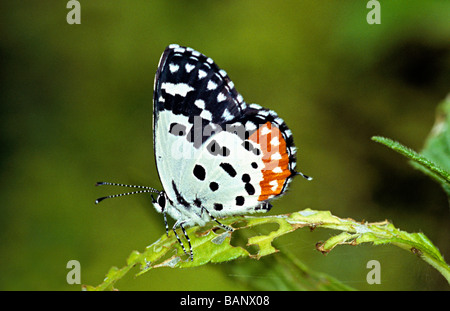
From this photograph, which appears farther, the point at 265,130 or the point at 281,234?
the point at 265,130

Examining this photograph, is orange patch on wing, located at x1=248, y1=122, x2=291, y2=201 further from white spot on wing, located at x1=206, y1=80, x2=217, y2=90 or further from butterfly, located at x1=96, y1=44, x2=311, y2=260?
white spot on wing, located at x1=206, y1=80, x2=217, y2=90

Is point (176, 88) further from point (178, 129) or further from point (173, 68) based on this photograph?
point (178, 129)

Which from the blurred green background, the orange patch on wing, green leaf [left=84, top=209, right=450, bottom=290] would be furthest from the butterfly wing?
the blurred green background

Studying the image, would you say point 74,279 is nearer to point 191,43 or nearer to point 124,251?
point 124,251

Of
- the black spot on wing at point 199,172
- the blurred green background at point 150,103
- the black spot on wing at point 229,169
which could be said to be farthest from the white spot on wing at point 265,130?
the blurred green background at point 150,103

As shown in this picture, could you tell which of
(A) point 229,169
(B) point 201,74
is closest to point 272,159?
(A) point 229,169
